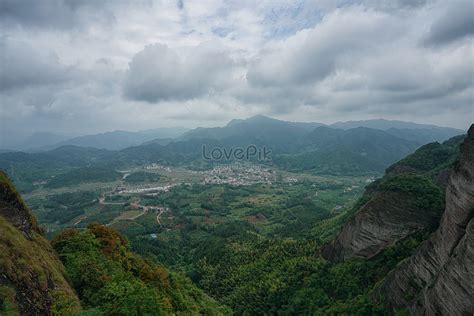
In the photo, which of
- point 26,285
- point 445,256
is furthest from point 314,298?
point 26,285

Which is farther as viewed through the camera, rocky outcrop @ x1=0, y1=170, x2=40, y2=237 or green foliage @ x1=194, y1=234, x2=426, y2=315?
green foliage @ x1=194, y1=234, x2=426, y2=315

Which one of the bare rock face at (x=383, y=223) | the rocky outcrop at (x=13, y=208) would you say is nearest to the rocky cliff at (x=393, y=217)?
the bare rock face at (x=383, y=223)

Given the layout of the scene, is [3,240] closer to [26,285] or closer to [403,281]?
[26,285]

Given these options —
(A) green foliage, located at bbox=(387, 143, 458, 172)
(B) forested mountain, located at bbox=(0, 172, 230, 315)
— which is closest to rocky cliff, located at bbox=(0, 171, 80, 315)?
(B) forested mountain, located at bbox=(0, 172, 230, 315)

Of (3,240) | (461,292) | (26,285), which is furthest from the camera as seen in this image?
(461,292)

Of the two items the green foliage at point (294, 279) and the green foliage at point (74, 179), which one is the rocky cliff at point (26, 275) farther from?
the green foliage at point (74, 179)

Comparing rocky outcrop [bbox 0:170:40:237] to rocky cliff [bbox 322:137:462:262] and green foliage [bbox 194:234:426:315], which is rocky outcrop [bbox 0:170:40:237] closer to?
green foliage [bbox 194:234:426:315]

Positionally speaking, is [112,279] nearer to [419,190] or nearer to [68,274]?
[68,274]
